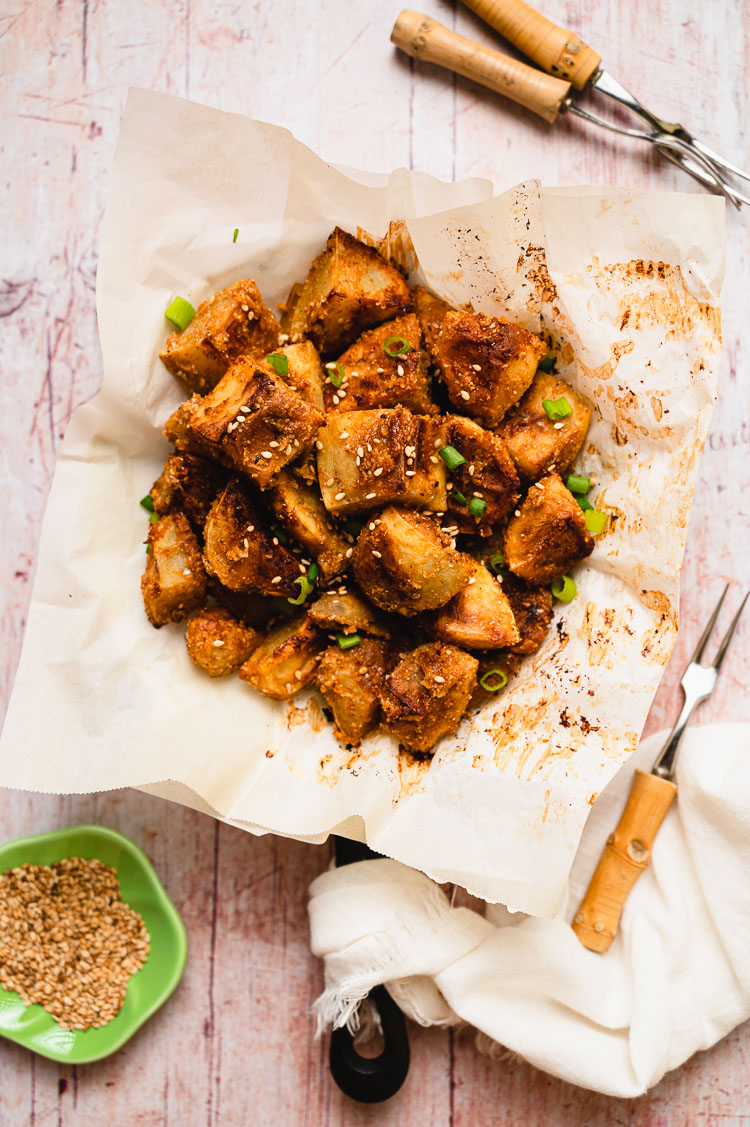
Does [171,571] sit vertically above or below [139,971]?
above

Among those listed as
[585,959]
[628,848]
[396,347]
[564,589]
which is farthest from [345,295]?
[585,959]

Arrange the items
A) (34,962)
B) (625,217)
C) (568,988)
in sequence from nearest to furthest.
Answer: (625,217)
(568,988)
(34,962)

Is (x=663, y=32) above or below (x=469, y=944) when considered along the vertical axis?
above

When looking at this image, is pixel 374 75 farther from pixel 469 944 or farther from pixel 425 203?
pixel 469 944

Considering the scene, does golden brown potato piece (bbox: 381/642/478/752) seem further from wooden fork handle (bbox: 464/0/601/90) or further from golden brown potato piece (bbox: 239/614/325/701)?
wooden fork handle (bbox: 464/0/601/90)

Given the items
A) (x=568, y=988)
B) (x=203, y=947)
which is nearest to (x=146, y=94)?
(x=203, y=947)

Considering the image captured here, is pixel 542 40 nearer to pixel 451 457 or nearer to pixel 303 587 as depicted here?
pixel 451 457

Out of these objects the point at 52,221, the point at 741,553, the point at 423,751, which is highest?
the point at 52,221

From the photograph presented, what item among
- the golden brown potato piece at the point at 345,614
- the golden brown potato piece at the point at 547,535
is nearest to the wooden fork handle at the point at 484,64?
the golden brown potato piece at the point at 547,535

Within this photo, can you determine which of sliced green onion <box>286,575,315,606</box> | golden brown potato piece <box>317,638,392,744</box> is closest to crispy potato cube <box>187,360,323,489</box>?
sliced green onion <box>286,575,315,606</box>
